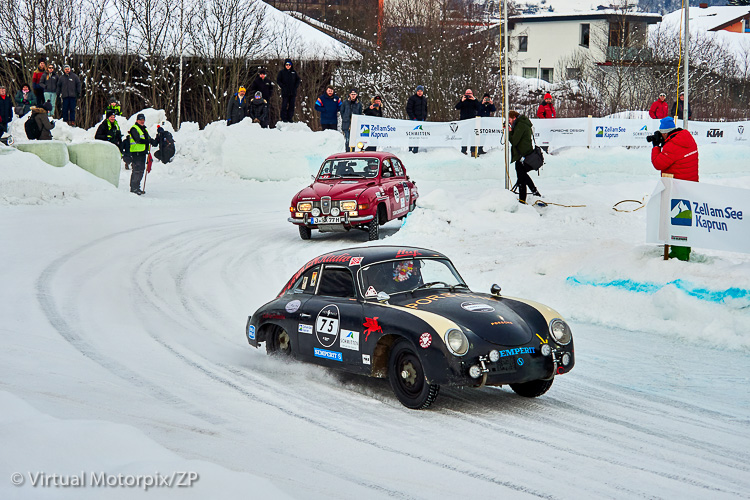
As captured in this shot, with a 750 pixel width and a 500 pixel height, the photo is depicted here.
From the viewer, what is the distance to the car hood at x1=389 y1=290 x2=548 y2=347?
23.9ft

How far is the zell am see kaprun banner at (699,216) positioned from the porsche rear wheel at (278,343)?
212 inches

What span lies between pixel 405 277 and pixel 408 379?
1210 millimetres

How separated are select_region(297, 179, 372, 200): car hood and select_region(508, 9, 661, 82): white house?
54717 millimetres

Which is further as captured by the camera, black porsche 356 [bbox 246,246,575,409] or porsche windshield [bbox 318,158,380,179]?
Answer: porsche windshield [bbox 318,158,380,179]

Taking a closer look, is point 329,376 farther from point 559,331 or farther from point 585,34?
point 585,34

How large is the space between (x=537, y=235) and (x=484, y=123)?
11628mm

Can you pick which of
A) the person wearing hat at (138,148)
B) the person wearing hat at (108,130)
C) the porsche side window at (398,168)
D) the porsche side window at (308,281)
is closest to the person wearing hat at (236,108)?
the person wearing hat at (108,130)

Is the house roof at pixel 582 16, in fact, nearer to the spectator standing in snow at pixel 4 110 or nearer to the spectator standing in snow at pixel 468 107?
the spectator standing in snow at pixel 468 107

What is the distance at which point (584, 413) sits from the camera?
734 centimetres

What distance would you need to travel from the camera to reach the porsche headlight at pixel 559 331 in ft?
24.9

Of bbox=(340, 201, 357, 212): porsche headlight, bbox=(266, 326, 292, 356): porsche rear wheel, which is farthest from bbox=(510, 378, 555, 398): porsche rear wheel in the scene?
bbox=(340, 201, 357, 212): porsche headlight

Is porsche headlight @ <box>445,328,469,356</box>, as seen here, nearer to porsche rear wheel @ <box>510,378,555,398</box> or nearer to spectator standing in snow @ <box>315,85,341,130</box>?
porsche rear wheel @ <box>510,378,555,398</box>

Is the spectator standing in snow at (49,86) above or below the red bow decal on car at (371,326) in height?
above

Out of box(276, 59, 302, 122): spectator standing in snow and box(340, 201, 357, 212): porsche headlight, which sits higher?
box(276, 59, 302, 122): spectator standing in snow
